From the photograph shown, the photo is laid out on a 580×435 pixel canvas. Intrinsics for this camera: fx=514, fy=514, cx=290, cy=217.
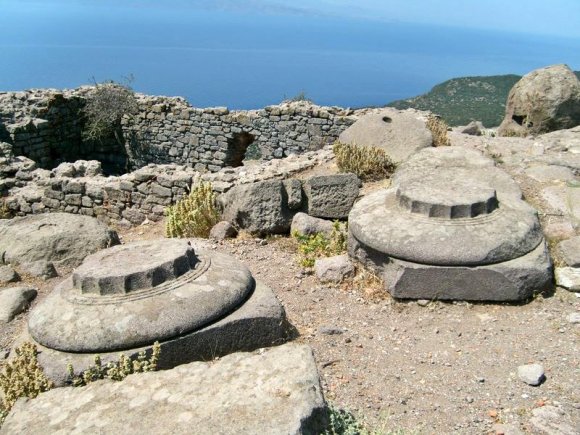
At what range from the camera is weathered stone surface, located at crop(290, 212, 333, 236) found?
7117 millimetres

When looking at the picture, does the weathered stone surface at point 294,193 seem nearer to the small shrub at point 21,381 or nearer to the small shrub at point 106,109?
the small shrub at point 21,381

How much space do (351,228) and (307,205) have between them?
1597 mm

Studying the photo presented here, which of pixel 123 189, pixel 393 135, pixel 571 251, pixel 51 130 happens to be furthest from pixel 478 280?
pixel 51 130

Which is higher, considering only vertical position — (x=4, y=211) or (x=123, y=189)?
(x=123, y=189)

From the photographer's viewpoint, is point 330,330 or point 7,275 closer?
point 330,330

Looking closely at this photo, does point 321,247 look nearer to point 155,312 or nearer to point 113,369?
point 155,312

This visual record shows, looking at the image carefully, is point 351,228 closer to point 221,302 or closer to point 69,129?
point 221,302

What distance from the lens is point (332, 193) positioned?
7508mm

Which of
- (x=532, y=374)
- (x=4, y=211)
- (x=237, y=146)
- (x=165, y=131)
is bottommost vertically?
(x=237, y=146)

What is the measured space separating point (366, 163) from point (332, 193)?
1434mm

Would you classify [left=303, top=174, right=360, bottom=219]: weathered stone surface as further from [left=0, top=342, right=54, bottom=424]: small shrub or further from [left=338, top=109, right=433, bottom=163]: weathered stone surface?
[left=0, top=342, right=54, bottom=424]: small shrub

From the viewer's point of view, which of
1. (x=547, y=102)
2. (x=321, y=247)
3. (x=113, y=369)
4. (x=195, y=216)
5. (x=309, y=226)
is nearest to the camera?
(x=113, y=369)

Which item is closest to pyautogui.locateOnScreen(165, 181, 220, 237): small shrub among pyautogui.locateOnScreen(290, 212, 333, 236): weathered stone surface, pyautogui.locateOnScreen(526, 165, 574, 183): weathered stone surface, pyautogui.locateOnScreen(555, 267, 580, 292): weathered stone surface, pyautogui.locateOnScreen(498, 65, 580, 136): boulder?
pyautogui.locateOnScreen(290, 212, 333, 236): weathered stone surface

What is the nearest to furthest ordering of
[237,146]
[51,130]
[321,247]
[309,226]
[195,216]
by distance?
1. [321,247]
2. [309,226]
3. [195,216]
4. [51,130]
5. [237,146]
